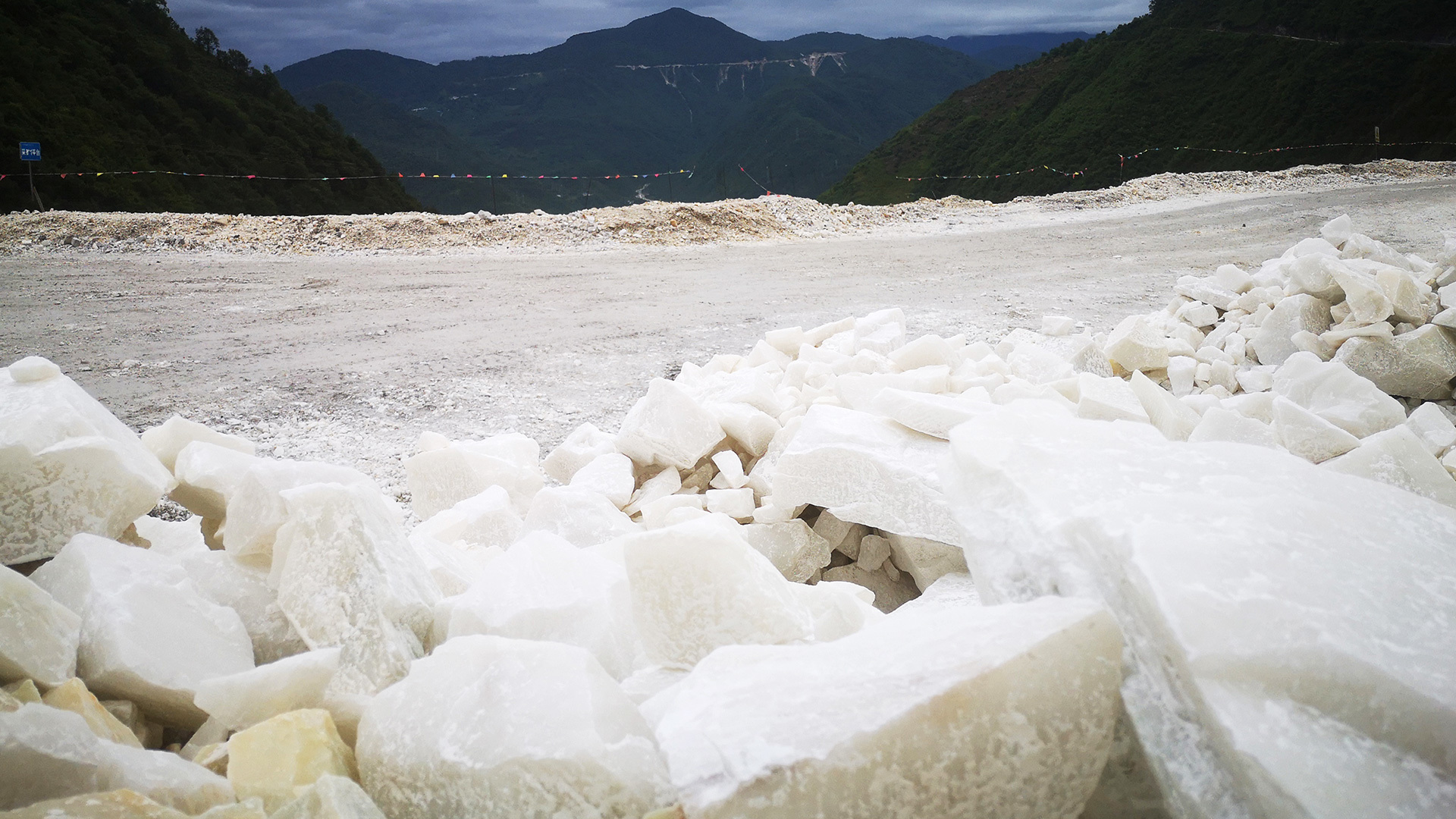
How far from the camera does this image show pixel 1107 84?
168ft

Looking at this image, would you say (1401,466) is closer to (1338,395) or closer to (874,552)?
(1338,395)

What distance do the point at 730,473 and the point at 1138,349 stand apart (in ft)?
7.98

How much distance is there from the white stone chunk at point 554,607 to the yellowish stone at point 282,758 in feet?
1.09

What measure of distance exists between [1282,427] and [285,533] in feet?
10.1

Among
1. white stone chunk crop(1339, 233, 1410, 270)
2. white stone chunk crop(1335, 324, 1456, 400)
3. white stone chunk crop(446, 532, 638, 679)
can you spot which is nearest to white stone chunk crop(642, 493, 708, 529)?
white stone chunk crop(446, 532, 638, 679)

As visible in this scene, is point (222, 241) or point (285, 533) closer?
point (285, 533)

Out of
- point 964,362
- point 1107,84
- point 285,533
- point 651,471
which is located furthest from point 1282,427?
point 1107,84

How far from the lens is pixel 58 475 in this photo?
174cm

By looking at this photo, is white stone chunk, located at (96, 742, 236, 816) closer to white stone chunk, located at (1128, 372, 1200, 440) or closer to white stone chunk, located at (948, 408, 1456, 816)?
white stone chunk, located at (948, 408, 1456, 816)

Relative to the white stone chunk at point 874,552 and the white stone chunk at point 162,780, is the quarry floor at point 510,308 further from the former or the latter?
the white stone chunk at point 162,780

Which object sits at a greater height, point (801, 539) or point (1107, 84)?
point (1107, 84)

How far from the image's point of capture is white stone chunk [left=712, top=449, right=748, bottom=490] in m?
3.08

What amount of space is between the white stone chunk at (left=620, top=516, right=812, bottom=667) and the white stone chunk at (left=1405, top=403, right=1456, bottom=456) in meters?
2.75

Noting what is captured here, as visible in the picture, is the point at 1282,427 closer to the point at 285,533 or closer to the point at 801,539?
the point at 801,539
